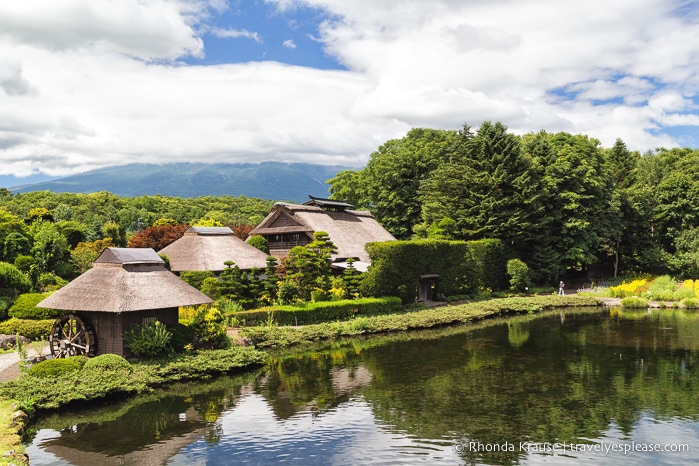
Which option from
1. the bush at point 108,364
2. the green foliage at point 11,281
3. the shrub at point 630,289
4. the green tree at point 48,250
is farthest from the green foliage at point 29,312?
the shrub at point 630,289

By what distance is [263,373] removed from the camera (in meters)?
22.4

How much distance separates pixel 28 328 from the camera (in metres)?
25.7

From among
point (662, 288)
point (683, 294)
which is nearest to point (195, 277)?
point (683, 294)

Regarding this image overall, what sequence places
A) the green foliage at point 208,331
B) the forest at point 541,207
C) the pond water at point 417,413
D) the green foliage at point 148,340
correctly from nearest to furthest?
the pond water at point 417,413, the green foliage at point 148,340, the green foliage at point 208,331, the forest at point 541,207

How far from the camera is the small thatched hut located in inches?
843

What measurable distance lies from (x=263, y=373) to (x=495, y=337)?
14.4 meters

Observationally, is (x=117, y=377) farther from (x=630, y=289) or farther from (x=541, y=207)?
(x=630, y=289)

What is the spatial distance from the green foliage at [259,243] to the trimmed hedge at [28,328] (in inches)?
745

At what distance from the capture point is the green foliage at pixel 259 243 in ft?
142

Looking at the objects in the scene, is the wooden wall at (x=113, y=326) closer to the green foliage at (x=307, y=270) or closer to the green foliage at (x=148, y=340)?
the green foliage at (x=148, y=340)

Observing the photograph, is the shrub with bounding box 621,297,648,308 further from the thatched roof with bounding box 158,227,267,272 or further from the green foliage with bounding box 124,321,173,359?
the green foliage with bounding box 124,321,173,359


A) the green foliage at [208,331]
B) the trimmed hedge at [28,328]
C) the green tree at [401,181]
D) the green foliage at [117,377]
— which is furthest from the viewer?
the green tree at [401,181]

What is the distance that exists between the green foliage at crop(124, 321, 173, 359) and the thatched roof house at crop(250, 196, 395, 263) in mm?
20798

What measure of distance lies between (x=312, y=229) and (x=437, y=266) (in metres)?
10.9
